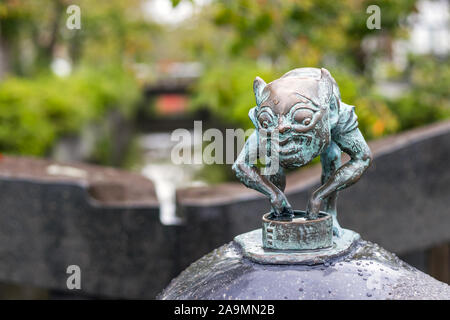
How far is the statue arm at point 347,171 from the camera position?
1.97 metres

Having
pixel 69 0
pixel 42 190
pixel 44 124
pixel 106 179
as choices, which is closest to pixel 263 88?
pixel 42 190

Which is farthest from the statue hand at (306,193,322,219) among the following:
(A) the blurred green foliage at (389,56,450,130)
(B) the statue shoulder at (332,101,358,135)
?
(A) the blurred green foliage at (389,56,450,130)

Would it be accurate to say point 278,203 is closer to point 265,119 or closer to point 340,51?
point 265,119

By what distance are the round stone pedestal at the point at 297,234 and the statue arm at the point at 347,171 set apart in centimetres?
7

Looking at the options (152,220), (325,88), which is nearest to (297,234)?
(325,88)

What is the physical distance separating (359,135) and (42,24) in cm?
1409

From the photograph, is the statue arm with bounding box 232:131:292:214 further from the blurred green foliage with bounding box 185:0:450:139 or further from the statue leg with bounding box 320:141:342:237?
the blurred green foliage with bounding box 185:0:450:139

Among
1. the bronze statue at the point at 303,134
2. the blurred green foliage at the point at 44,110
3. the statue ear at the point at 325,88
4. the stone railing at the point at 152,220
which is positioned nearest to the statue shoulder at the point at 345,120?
the bronze statue at the point at 303,134

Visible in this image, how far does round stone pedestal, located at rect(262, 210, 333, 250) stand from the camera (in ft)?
6.14

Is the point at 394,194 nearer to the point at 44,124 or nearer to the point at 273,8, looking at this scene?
the point at 273,8

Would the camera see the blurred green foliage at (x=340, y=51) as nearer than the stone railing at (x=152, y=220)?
No

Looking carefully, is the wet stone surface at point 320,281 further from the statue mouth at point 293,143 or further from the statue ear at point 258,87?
the statue ear at point 258,87

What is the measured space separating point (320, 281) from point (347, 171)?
0.37m

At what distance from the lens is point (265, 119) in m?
1.85
